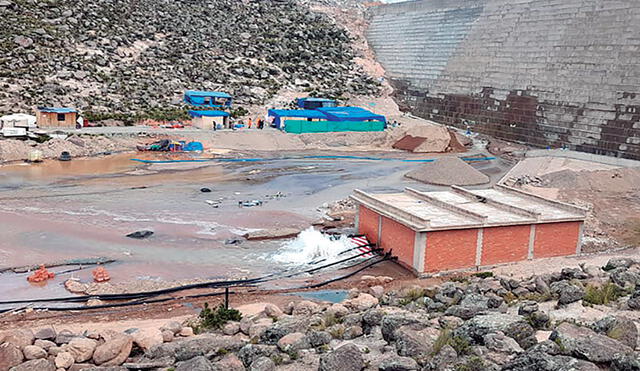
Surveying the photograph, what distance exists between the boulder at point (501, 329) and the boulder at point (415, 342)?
48cm

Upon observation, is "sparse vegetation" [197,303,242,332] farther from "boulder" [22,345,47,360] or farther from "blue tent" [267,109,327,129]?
"blue tent" [267,109,327,129]

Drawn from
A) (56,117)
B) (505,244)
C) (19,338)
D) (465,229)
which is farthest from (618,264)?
(56,117)

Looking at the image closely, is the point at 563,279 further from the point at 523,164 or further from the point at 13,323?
the point at 523,164

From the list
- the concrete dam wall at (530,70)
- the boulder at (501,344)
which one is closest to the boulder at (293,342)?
the boulder at (501,344)

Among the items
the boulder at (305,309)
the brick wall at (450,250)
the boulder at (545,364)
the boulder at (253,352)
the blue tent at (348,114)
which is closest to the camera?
the boulder at (545,364)

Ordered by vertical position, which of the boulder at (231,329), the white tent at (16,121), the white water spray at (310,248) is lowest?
the white water spray at (310,248)

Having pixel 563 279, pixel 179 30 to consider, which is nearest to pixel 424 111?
pixel 179 30

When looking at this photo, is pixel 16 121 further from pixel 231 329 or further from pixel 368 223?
pixel 231 329

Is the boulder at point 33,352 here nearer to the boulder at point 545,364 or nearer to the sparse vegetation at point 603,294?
the boulder at point 545,364

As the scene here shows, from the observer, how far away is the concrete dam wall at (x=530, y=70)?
126 feet

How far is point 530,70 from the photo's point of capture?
45.3m

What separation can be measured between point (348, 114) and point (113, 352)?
41.3 meters

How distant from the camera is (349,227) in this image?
24625mm

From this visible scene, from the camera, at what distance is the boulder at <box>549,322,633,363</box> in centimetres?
812
